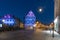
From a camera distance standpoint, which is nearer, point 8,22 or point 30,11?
point 8,22

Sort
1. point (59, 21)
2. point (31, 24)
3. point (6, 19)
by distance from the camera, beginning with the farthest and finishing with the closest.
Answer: point (31, 24) < point (6, 19) < point (59, 21)

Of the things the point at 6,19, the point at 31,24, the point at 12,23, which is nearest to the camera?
the point at 12,23

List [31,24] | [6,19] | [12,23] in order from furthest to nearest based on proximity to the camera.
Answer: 1. [31,24]
2. [6,19]
3. [12,23]

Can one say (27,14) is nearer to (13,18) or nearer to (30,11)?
(30,11)

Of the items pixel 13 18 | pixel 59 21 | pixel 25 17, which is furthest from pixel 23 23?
pixel 59 21

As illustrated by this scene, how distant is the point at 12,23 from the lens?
9512 centimetres

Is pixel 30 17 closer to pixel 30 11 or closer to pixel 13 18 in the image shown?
pixel 30 11

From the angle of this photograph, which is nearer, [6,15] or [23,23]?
[6,15]

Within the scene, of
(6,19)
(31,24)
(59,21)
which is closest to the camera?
(59,21)

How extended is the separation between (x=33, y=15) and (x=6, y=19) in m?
19.2

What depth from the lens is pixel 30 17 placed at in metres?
111

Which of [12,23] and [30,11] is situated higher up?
[30,11]

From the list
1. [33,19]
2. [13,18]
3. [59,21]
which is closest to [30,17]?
[33,19]

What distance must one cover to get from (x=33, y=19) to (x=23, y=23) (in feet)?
22.6
